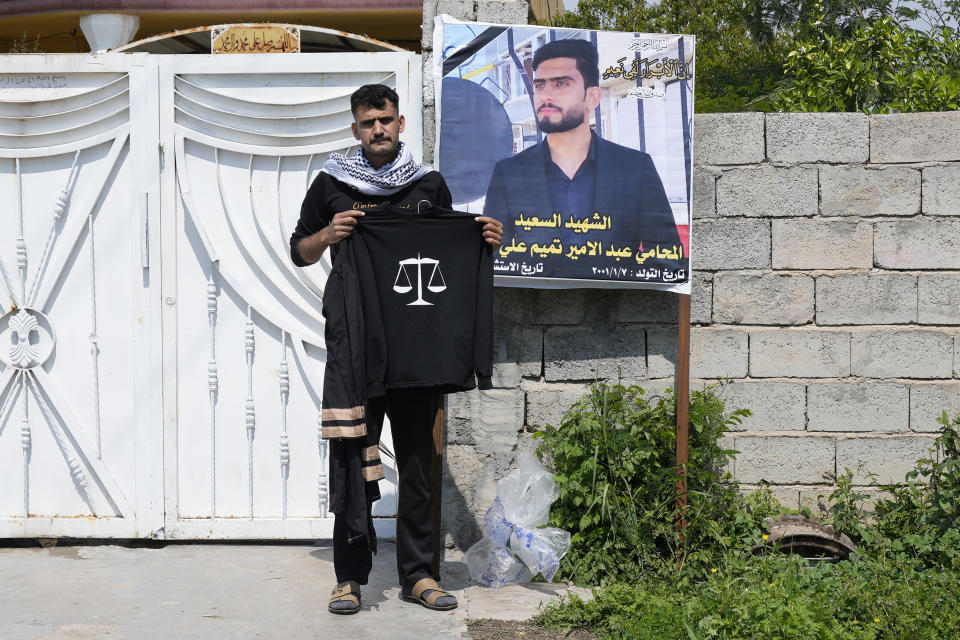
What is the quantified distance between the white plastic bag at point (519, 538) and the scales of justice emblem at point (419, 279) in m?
1.00

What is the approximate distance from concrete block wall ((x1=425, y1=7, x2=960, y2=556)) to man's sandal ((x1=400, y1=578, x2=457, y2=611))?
0.71 meters

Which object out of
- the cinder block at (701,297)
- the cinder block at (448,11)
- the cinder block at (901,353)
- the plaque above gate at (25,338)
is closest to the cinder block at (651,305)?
the cinder block at (701,297)

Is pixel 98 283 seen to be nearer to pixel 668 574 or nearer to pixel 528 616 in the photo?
pixel 528 616

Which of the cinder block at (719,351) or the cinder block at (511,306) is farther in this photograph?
the cinder block at (719,351)

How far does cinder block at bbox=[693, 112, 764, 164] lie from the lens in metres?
4.78

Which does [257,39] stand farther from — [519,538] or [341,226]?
[519,538]

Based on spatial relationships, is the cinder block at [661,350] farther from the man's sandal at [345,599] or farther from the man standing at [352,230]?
the man's sandal at [345,599]

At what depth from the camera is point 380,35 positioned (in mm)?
13148

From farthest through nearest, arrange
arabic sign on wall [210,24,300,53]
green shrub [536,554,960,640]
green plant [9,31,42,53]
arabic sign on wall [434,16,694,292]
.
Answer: green plant [9,31,42,53], arabic sign on wall [210,24,300,53], arabic sign on wall [434,16,694,292], green shrub [536,554,960,640]

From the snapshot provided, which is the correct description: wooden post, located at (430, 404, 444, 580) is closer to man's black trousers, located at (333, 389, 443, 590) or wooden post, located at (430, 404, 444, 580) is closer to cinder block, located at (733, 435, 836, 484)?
man's black trousers, located at (333, 389, 443, 590)

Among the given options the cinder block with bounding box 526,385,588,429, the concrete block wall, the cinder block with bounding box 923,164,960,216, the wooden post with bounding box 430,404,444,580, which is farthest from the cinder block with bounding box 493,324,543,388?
the cinder block with bounding box 923,164,960,216

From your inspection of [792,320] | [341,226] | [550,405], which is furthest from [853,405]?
[341,226]

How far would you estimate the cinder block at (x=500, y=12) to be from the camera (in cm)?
468

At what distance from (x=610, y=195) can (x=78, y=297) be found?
2.60 m
